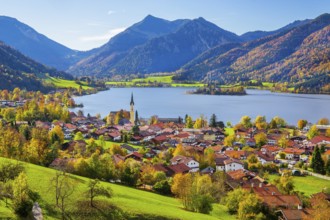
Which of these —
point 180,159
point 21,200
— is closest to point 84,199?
point 21,200

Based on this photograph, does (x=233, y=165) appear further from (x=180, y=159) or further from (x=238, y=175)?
(x=180, y=159)

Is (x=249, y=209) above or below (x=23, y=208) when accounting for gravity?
below

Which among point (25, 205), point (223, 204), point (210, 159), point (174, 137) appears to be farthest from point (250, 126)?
point (25, 205)

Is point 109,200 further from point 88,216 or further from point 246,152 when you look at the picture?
point 246,152

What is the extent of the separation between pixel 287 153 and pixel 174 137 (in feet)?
93.6

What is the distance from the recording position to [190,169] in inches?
2457

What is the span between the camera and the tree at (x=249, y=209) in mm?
36656

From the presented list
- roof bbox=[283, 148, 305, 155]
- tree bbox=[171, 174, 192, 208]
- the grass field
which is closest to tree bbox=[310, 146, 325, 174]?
the grass field

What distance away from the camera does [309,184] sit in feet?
195

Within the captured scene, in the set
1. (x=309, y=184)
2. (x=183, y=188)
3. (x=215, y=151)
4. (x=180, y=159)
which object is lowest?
(x=309, y=184)

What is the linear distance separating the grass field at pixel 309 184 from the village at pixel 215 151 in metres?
2.30

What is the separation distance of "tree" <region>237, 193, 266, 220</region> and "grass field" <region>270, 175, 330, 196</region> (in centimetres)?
1908

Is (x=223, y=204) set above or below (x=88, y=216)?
below

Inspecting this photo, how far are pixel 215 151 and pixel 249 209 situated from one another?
4420cm
